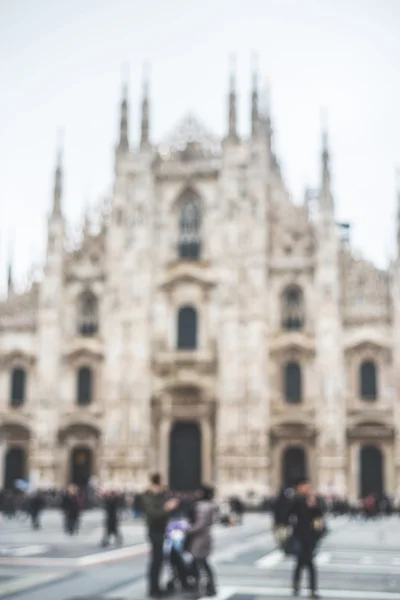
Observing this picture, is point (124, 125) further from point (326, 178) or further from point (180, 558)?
point (180, 558)

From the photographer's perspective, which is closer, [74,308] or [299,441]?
A: [299,441]

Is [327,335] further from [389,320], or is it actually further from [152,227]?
[152,227]

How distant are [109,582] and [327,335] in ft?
92.5

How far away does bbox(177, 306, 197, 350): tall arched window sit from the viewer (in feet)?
135

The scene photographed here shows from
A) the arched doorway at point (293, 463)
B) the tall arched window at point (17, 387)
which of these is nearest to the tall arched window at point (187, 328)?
the arched doorway at point (293, 463)

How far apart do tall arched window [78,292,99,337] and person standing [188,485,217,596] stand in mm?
31644

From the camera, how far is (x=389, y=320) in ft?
128

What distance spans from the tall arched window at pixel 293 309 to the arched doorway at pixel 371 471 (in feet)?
20.8

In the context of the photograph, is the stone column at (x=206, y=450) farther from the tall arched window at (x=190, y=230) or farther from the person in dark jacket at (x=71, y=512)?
the person in dark jacket at (x=71, y=512)

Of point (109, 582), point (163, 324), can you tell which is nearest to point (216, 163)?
point (163, 324)

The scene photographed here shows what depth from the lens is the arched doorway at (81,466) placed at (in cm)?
4119

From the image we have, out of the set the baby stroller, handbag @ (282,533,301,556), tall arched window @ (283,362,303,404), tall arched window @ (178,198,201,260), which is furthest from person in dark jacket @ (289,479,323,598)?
tall arched window @ (178,198,201,260)

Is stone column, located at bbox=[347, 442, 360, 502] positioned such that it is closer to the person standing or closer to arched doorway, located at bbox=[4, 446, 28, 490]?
arched doorway, located at bbox=[4, 446, 28, 490]

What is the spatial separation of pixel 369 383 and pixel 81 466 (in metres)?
13.7
